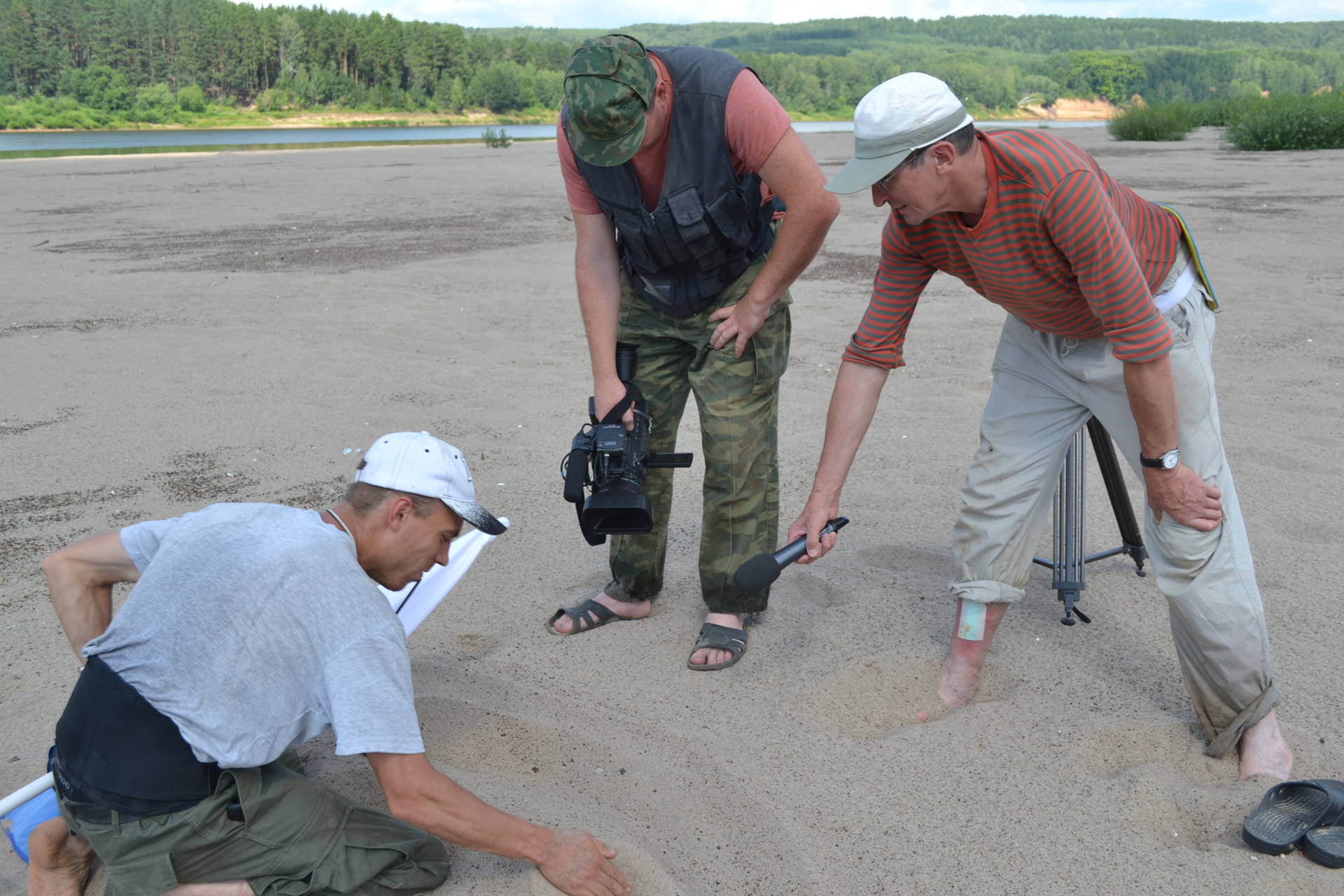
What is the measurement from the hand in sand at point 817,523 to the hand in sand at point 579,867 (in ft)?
3.36

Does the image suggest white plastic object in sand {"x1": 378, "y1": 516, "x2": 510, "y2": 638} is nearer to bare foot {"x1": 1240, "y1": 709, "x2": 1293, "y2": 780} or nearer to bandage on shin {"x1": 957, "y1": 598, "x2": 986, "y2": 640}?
bandage on shin {"x1": 957, "y1": 598, "x2": 986, "y2": 640}

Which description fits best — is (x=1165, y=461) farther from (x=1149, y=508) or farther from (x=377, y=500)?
(x=377, y=500)

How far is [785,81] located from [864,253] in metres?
67.2

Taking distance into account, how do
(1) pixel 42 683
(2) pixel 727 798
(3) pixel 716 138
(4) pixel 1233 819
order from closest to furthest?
(4) pixel 1233 819
(2) pixel 727 798
(3) pixel 716 138
(1) pixel 42 683

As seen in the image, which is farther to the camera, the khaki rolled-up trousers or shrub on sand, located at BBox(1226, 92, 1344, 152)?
shrub on sand, located at BBox(1226, 92, 1344, 152)

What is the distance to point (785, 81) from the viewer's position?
238 ft

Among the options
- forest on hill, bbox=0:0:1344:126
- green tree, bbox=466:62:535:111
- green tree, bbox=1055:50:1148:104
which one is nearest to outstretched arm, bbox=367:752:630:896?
forest on hill, bbox=0:0:1344:126

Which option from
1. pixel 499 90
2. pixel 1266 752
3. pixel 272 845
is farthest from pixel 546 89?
pixel 272 845

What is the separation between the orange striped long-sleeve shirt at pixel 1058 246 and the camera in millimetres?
2256

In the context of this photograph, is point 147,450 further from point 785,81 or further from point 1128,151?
point 785,81

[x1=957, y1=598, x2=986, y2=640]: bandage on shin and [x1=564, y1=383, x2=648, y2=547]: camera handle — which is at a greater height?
[x1=564, y1=383, x2=648, y2=547]: camera handle

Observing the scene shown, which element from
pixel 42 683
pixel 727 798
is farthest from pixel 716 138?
pixel 42 683

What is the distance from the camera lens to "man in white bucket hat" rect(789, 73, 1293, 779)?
7.50 ft

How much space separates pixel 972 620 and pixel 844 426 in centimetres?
73
